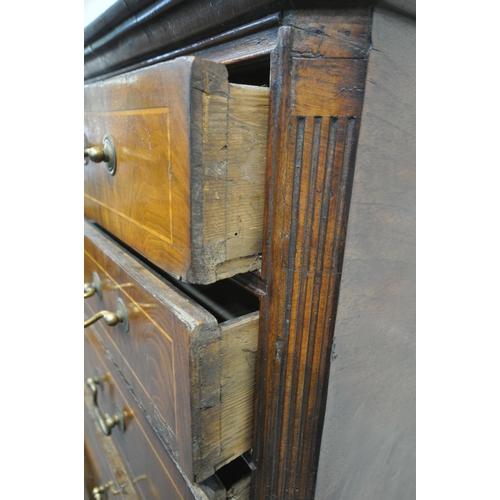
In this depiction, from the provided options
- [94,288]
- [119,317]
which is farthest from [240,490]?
[94,288]

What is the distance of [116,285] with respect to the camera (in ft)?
1.75

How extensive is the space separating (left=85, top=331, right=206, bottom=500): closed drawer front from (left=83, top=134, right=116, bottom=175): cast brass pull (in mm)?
381

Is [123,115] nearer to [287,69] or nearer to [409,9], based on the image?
[287,69]

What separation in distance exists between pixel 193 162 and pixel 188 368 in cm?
20

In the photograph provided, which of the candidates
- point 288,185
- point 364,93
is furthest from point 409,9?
point 288,185

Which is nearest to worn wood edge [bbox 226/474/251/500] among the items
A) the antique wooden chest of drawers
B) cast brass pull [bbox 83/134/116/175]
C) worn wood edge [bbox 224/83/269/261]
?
the antique wooden chest of drawers

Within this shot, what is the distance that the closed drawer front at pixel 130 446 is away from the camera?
1.70ft

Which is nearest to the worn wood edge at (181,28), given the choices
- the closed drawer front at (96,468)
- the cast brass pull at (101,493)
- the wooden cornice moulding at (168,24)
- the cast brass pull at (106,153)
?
the wooden cornice moulding at (168,24)

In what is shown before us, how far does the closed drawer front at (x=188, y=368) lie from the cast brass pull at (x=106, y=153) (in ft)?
0.44

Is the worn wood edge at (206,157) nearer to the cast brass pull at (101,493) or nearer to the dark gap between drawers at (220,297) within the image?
the dark gap between drawers at (220,297)

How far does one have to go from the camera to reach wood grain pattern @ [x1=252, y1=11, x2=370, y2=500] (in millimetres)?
341

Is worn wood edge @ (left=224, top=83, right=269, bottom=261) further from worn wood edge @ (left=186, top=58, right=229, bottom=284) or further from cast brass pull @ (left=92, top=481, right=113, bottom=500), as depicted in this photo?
cast brass pull @ (left=92, top=481, right=113, bottom=500)

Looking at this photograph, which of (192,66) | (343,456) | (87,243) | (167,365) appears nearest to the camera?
(192,66)

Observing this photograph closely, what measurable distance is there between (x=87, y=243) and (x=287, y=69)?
1.57ft
